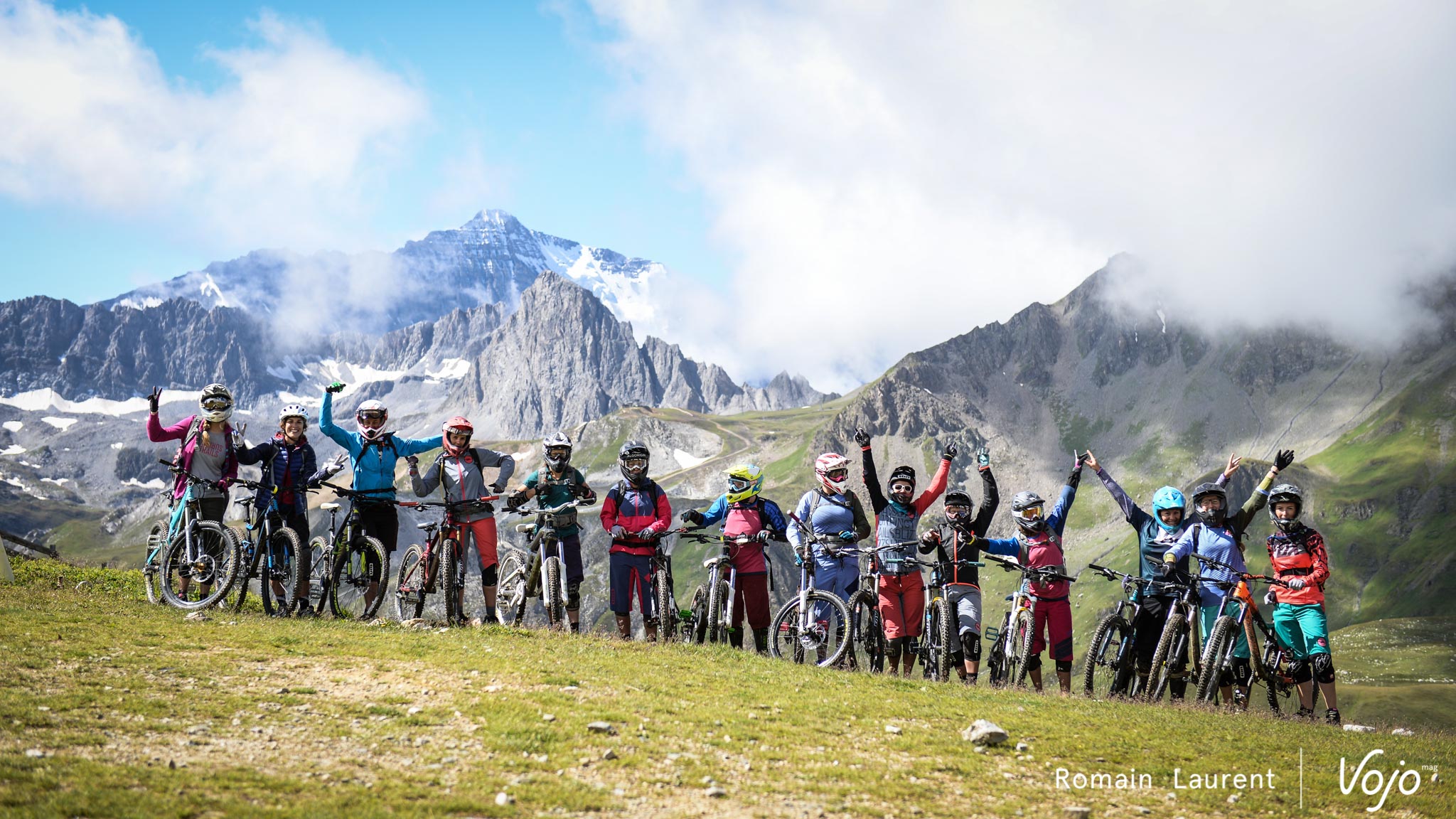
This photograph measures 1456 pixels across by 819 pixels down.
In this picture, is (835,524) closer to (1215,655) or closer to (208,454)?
(1215,655)

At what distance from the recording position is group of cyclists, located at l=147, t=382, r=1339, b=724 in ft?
51.5

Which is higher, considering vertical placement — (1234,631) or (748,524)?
(748,524)

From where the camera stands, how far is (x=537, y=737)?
9.11m

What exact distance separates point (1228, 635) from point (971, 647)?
13.5 feet

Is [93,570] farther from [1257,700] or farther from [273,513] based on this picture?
[1257,700]

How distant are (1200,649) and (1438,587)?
223m

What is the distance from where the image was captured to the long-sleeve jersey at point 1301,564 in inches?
594

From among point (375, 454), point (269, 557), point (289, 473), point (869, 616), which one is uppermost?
point (375, 454)

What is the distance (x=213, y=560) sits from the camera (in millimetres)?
15969

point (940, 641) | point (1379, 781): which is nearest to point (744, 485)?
point (940, 641)

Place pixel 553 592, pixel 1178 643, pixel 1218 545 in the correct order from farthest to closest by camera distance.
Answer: pixel 553 592 < pixel 1218 545 < pixel 1178 643

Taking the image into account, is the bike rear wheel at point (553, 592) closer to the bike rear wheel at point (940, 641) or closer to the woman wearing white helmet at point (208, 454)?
the woman wearing white helmet at point (208, 454)

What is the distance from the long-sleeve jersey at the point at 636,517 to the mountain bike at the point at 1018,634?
5889 millimetres

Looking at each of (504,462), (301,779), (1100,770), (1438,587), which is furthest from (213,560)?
(1438,587)
